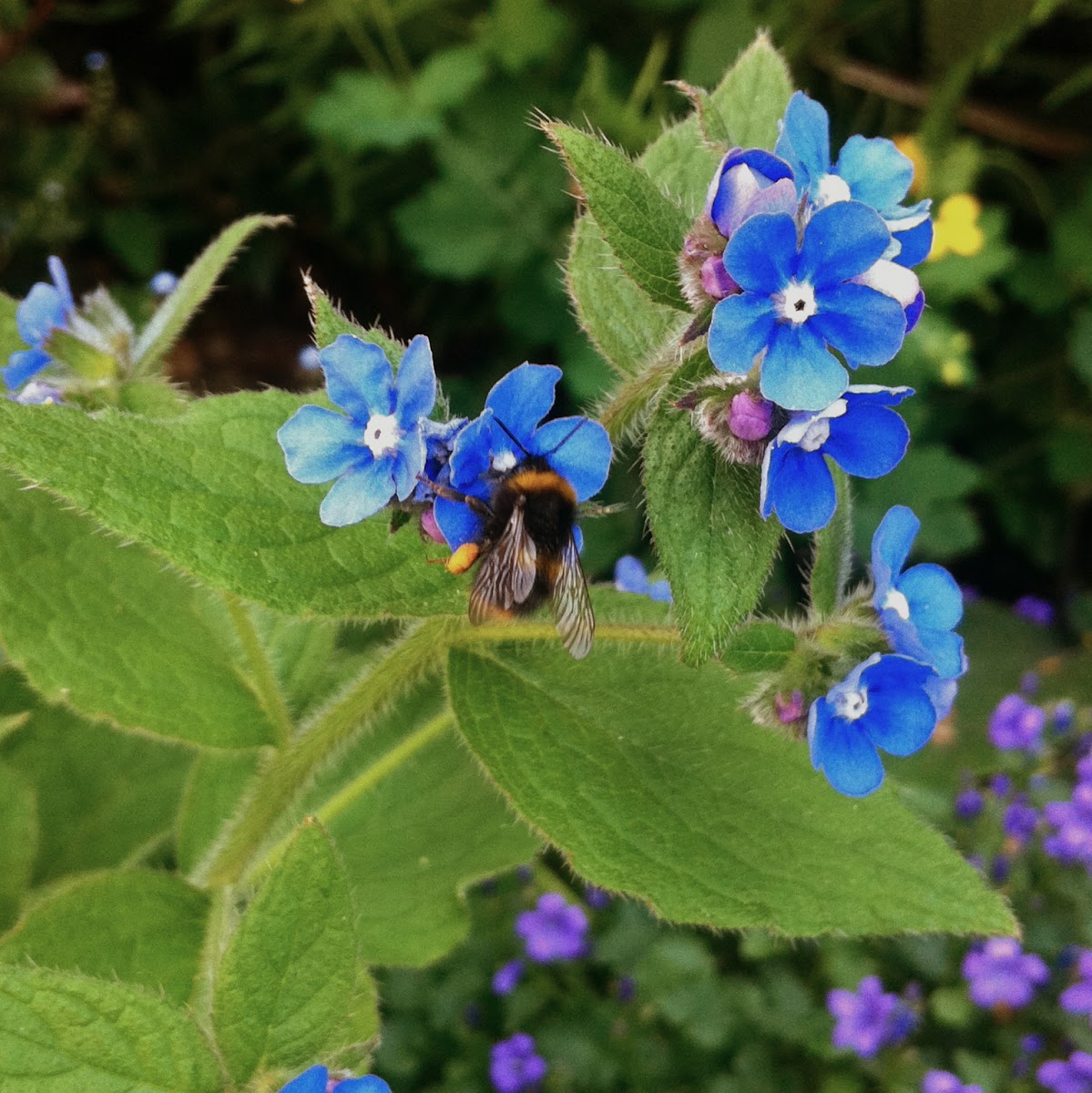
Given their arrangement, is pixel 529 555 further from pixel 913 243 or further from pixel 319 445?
pixel 913 243

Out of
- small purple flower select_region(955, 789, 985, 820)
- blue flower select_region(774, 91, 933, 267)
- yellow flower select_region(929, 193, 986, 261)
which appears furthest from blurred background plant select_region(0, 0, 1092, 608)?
blue flower select_region(774, 91, 933, 267)

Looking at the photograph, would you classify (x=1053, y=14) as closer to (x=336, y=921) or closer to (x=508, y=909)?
(x=508, y=909)

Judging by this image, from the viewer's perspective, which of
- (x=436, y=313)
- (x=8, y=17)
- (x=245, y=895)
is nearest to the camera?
(x=245, y=895)

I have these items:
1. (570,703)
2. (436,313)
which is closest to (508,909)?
(570,703)

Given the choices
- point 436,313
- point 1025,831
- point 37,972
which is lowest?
point 1025,831

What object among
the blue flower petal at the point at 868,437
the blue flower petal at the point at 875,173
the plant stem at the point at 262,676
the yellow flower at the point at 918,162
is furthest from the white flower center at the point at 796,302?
the yellow flower at the point at 918,162

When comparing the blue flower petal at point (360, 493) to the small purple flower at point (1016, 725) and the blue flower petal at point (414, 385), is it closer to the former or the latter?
the blue flower petal at point (414, 385)

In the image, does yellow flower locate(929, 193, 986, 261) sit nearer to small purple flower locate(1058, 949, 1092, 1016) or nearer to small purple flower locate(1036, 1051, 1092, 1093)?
small purple flower locate(1058, 949, 1092, 1016)
